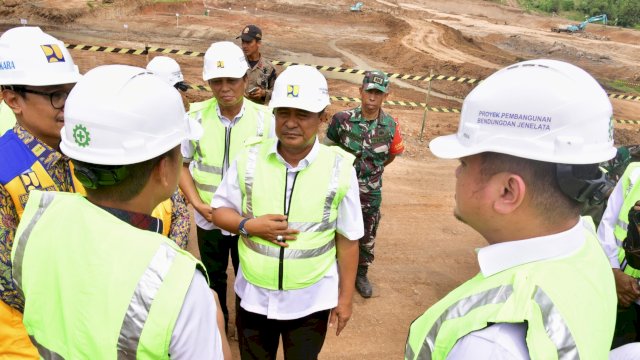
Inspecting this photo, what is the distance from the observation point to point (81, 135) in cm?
153

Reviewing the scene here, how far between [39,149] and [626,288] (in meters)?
3.69

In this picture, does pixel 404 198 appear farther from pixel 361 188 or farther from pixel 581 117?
pixel 581 117

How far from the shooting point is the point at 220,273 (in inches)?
160

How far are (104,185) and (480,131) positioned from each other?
4.06 ft

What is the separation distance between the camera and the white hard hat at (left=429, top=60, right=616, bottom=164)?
1.33m

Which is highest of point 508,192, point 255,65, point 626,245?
point 508,192

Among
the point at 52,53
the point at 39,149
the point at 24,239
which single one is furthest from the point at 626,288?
the point at 52,53

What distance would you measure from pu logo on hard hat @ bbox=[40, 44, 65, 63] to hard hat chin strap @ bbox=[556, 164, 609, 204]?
2.46 m

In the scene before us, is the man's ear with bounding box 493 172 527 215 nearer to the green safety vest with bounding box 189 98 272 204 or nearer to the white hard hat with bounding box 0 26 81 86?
the white hard hat with bounding box 0 26 81 86

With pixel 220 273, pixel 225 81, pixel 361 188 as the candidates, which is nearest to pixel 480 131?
pixel 225 81

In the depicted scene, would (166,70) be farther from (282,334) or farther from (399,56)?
(399,56)

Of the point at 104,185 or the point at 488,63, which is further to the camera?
the point at 488,63

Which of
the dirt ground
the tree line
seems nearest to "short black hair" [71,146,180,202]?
the dirt ground

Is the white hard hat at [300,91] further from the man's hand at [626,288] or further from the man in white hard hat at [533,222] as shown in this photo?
the man's hand at [626,288]
